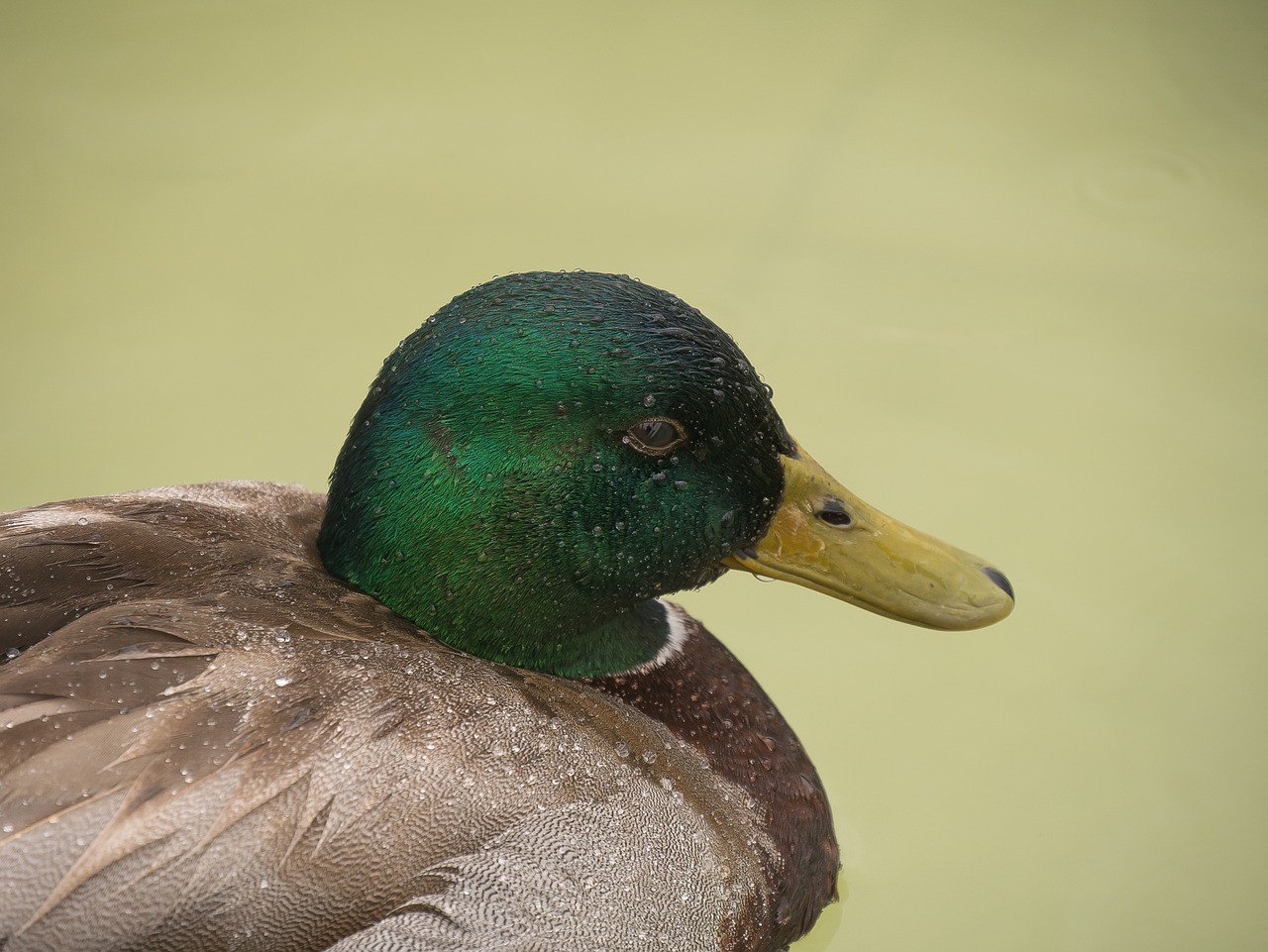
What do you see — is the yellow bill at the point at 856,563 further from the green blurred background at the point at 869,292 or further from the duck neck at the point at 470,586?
the green blurred background at the point at 869,292

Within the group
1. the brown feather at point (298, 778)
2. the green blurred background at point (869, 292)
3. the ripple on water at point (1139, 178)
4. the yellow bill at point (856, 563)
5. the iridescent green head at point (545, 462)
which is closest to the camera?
the brown feather at point (298, 778)

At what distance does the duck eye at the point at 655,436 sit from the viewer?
2023 mm

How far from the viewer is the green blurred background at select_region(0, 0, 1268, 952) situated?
298cm

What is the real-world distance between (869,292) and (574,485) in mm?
2115

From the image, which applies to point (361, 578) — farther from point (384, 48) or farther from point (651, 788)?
point (384, 48)

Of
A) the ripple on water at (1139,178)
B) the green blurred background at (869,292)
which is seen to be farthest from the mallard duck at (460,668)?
the ripple on water at (1139,178)

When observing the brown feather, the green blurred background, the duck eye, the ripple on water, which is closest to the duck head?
the duck eye

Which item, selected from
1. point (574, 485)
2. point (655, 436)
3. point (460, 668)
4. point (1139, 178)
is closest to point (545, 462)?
point (574, 485)

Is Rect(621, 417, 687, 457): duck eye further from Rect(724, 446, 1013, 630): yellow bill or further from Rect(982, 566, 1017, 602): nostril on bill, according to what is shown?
Rect(982, 566, 1017, 602): nostril on bill

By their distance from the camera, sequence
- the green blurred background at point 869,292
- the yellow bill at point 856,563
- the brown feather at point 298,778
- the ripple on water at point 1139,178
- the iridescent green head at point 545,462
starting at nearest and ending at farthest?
the brown feather at point 298,778 < the iridescent green head at point 545,462 < the yellow bill at point 856,563 < the green blurred background at point 869,292 < the ripple on water at point 1139,178

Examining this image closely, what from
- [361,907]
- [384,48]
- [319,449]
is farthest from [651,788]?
[384,48]

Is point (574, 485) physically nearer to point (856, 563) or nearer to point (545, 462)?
point (545, 462)

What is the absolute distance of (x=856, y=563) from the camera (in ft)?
7.38

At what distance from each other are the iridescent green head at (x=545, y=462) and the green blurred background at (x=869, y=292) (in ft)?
3.52
